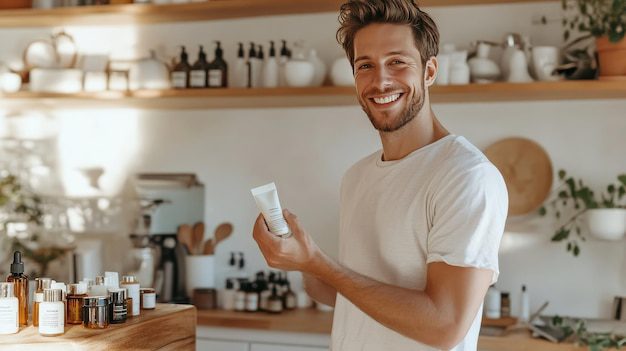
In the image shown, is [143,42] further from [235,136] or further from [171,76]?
[235,136]

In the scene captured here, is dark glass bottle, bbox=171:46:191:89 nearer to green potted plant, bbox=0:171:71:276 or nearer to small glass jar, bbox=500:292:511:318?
green potted plant, bbox=0:171:71:276

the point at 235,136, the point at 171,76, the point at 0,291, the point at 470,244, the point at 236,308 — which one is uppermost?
the point at 171,76

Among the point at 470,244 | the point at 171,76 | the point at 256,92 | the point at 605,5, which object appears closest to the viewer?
the point at 470,244

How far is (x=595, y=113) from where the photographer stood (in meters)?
3.40

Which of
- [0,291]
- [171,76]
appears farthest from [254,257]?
[0,291]

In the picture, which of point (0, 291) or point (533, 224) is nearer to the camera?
point (0, 291)

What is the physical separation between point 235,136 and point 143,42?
0.62 metres

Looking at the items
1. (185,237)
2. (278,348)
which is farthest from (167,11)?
(278,348)

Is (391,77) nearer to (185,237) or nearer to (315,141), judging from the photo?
(315,141)

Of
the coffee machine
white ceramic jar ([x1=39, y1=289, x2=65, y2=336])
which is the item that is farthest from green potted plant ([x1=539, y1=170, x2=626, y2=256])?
white ceramic jar ([x1=39, y1=289, x2=65, y2=336])

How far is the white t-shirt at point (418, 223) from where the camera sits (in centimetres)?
161


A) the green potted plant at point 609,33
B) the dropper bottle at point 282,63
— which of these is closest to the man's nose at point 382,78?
the green potted plant at point 609,33

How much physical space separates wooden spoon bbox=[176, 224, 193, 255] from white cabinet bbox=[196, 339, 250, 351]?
1.48 ft

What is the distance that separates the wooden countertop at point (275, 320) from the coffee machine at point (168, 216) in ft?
0.85
